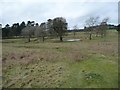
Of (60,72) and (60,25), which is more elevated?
(60,25)

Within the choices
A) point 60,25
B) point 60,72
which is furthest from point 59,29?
point 60,72

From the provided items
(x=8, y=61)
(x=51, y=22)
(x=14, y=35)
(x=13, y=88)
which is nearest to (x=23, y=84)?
(x=13, y=88)

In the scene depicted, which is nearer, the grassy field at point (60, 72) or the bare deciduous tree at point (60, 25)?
the grassy field at point (60, 72)

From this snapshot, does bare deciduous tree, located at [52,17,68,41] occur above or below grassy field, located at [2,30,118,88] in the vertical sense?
above

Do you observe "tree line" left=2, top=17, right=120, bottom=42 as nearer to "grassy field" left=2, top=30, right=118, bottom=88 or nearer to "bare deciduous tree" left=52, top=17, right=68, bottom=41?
"bare deciduous tree" left=52, top=17, right=68, bottom=41

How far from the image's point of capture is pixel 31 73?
2166cm

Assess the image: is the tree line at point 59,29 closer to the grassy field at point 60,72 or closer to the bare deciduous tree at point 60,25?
the bare deciduous tree at point 60,25

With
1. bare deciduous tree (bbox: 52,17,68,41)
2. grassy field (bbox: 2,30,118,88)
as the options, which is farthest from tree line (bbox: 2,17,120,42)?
grassy field (bbox: 2,30,118,88)

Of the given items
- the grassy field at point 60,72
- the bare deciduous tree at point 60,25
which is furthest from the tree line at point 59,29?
the grassy field at point 60,72

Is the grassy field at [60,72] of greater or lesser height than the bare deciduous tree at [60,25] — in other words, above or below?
below

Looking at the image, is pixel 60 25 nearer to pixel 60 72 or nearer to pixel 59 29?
pixel 59 29

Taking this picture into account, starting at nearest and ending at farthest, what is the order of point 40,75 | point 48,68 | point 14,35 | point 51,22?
point 40,75 < point 48,68 < point 51,22 < point 14,35

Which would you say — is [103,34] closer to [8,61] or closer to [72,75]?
[8,61]

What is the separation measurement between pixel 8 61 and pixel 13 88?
8.21 metres
